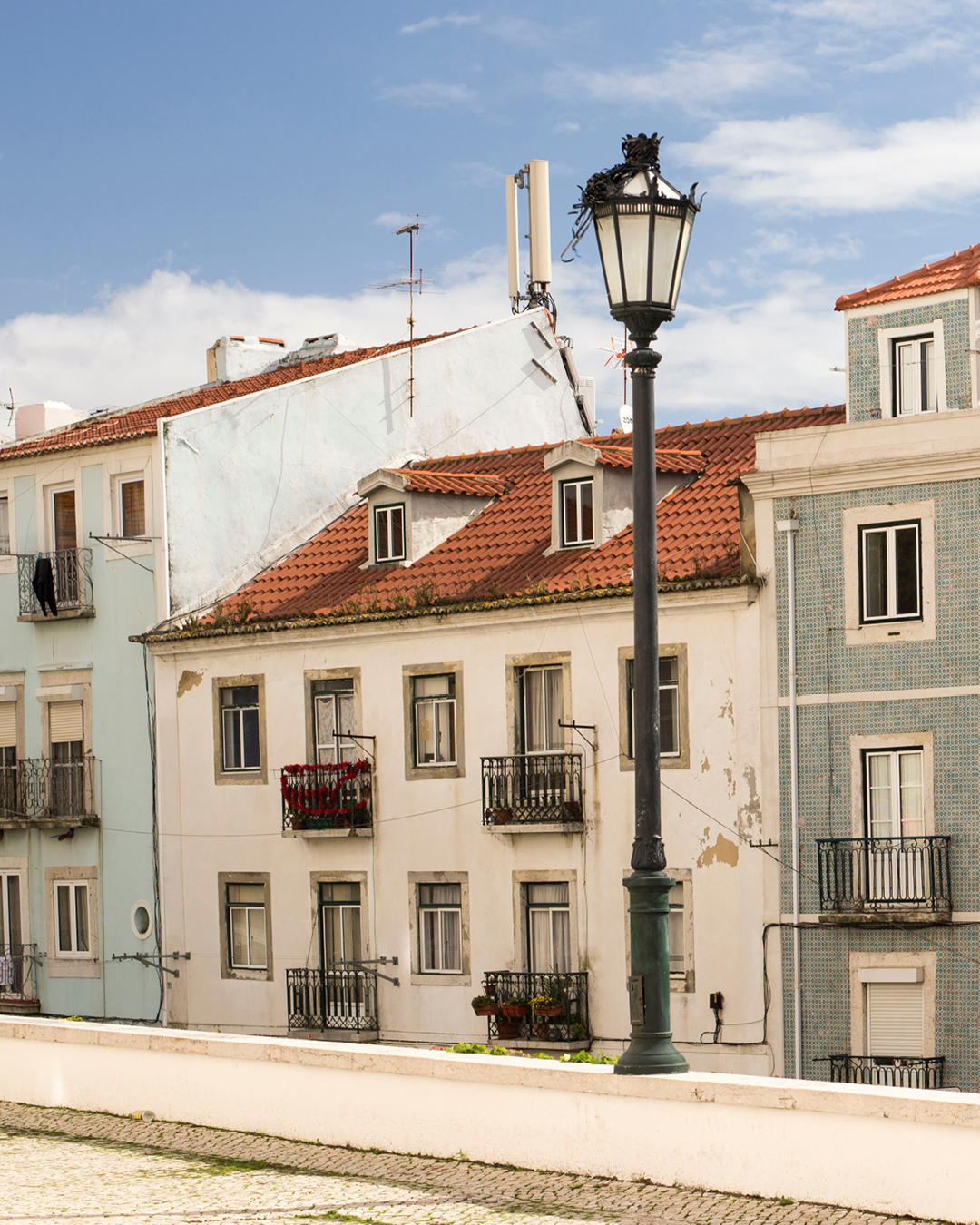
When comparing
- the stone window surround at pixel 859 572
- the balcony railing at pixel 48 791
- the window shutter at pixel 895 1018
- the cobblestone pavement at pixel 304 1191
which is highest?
the stone window surround at pixel 859 572

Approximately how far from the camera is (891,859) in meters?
23.4

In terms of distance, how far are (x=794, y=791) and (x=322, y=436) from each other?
1223cm

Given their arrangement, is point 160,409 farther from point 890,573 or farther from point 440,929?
point 890,573

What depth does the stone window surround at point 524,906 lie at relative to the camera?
26125mm

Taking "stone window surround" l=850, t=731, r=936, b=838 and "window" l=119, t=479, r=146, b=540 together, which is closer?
"stone window surround" l=850, t=731, r=936, b=838

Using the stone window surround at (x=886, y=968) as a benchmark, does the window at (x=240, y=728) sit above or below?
above

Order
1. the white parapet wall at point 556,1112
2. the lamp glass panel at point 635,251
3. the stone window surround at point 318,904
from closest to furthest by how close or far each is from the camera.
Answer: the white parapet wall at point 556,1112 < the lamp glass panel at point 635,251 < the stone window surround at point 318,904

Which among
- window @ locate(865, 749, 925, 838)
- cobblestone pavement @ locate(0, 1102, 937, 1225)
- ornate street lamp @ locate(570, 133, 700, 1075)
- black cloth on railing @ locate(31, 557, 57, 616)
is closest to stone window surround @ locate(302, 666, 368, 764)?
black cloth on railing @ locate(31, 557, 57, 616)

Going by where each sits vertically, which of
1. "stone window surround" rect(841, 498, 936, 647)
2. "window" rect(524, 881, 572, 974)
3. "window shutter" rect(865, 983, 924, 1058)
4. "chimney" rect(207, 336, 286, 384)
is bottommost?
"window shutter" rect(865, 983, 924, 1058)

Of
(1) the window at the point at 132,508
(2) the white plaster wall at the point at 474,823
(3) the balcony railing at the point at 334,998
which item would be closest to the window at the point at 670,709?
(2) the white plaster wall at the point at 474,823

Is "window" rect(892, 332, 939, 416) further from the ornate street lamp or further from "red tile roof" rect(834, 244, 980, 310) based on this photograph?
the ornate street lamp

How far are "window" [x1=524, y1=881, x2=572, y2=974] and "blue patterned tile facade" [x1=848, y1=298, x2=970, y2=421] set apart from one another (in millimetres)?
7596

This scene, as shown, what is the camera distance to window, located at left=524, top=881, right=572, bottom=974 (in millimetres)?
26359

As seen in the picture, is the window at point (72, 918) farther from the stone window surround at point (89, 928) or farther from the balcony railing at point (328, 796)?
the balcony railing at point (328, 796)
